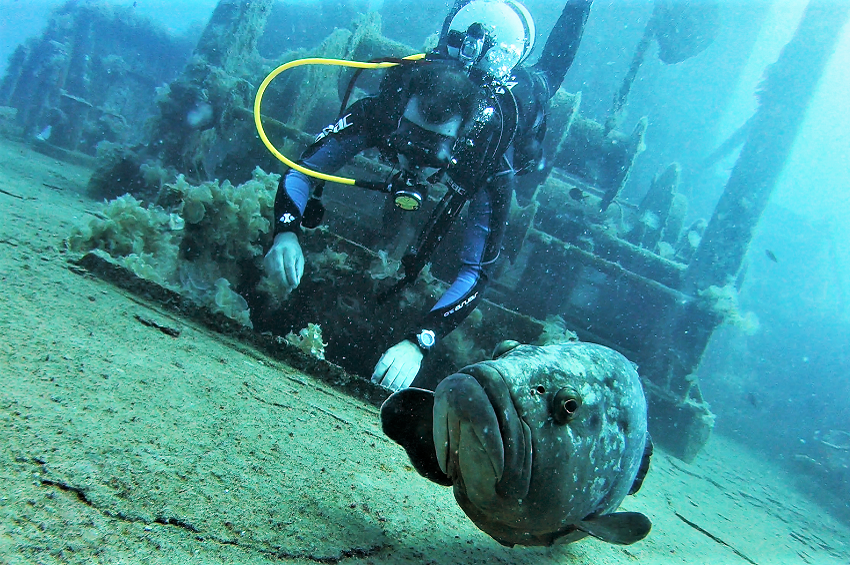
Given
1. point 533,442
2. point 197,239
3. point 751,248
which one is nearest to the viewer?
point 533,442

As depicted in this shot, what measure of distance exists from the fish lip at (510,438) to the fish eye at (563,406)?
14cm

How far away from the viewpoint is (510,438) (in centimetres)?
130

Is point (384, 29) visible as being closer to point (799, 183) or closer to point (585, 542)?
point (585, 542)

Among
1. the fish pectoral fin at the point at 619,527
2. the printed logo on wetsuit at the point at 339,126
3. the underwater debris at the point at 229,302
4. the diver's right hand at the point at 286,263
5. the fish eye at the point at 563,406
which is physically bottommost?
the underwater debris at the point at 229,302

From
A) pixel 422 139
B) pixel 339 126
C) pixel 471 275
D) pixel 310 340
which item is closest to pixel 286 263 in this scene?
pixel 310 340

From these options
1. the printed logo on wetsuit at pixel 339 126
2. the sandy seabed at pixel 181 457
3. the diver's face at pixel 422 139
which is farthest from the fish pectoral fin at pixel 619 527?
the printed logo on wetsuit at pixel 339 126

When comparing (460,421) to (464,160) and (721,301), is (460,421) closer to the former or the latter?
(464,160)

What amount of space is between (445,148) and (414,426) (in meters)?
2.29

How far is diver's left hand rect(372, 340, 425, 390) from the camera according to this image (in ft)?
9.37

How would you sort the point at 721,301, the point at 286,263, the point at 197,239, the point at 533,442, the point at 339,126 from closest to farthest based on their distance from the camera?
1. the point at 533,442
2. the point at 286,263
3. the point at 339,126
4. the point at 197,239
5. the point at 721,301

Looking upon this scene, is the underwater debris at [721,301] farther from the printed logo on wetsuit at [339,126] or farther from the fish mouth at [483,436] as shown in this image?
the fish mouth at [483,436]

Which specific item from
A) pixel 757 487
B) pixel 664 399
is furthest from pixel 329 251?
pixel 757 487

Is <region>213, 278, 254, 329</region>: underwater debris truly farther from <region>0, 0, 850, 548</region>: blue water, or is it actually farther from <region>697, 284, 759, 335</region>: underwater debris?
<region>0, 0, 850, 548</region>: blue water

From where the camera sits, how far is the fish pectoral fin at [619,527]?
4.84 ft
